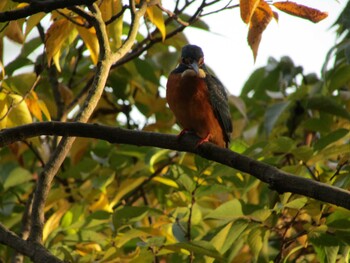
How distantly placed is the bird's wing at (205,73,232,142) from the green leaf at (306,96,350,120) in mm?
431

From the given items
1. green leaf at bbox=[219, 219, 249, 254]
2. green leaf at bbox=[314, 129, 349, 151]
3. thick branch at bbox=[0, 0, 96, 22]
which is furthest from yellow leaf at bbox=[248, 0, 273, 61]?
thick branch at bbox=[0, 0, 96, 22]

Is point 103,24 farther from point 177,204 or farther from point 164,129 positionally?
point 164,129

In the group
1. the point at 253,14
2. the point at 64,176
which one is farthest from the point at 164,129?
the point at 253,14

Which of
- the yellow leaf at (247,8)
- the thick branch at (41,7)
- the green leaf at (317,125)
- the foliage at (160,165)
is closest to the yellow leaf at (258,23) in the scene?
the foliage at (160,165)

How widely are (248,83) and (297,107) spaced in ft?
2.71

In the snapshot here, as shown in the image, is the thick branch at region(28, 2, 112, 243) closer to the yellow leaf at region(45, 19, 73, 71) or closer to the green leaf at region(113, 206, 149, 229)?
the yellow leaf at region(45, 19, 73, 71)

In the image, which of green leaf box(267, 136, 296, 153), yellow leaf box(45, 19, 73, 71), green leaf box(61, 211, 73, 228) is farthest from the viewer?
green leaf box(61, 211, 73, 228)

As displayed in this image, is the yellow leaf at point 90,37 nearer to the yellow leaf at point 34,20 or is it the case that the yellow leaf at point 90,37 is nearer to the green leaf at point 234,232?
the yellow leaf at point 34,20

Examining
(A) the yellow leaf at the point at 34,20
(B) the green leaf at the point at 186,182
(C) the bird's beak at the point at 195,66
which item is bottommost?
(B) the green leaf at the point at 186,182

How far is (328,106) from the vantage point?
3.84 metres

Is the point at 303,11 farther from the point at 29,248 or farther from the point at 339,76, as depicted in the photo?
the point at 29,248

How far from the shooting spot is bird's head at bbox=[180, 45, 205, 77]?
3.83m

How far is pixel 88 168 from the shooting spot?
3795 millimetres

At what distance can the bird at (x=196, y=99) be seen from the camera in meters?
3.80
